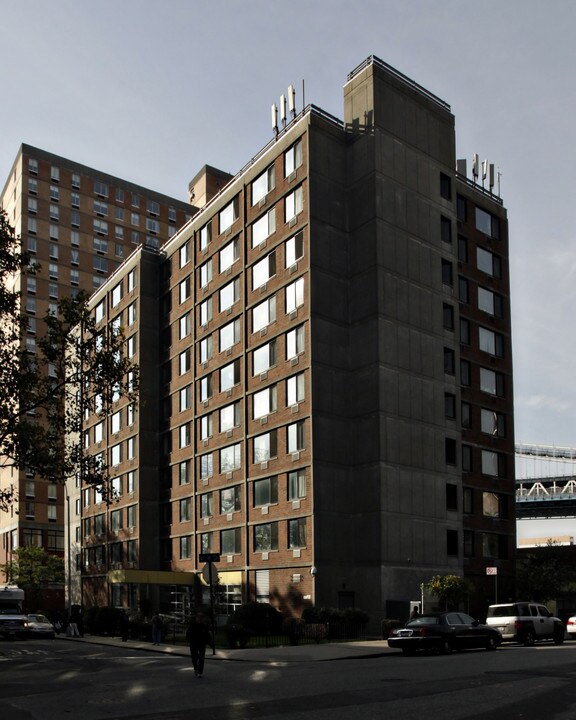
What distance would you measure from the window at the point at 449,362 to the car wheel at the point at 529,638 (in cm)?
2338

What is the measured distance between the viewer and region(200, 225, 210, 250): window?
66.4 m

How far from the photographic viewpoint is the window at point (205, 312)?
6512 centimetres

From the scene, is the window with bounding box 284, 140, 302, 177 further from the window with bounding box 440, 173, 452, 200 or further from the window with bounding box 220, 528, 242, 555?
the window with bounding box 220, 528, 242, 555

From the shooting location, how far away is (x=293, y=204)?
55.4 metres

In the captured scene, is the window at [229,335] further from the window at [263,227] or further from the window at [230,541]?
the window at [230,541]

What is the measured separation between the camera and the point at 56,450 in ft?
109

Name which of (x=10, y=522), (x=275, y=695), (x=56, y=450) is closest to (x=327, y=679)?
(x=275, y=695)

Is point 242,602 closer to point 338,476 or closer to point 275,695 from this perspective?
point 338,476

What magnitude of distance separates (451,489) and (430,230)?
642 inches

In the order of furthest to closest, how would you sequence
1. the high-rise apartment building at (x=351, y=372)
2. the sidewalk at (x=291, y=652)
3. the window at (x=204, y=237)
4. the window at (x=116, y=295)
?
the window at (x=116, y=295) < the window at (x=204, y=237) < the high-rise apartment building at (x=351, y=372) < the sidewalk at (x=291, y=652)

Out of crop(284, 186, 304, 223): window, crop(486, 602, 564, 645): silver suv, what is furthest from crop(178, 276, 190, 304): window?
crop(486, 602, 564, 645): silver suv

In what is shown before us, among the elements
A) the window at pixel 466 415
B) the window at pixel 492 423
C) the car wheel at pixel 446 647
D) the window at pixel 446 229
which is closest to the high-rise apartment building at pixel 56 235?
the window at pixel 492 423

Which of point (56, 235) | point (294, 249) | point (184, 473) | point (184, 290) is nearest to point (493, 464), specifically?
point (294, 249)

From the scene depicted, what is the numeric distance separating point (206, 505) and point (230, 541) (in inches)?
186
